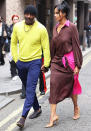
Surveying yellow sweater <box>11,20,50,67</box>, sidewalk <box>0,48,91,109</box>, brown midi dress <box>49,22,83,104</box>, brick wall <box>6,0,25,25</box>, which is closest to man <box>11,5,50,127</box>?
yellow sweater <box>11,20,50,67</box>

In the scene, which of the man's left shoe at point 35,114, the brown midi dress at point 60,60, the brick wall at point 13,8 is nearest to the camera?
the brown midi dress at point 60,60

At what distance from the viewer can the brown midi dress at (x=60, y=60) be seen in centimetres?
513

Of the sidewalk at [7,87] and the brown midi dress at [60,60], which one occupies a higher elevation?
the brown midi dress at [60,60]

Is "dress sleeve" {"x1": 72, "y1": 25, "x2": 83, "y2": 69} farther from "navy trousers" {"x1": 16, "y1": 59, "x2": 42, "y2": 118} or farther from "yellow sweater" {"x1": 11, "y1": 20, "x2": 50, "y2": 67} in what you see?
"navy trousers" {"x1": 16, "y1": 59, "x2": 42, "y2": 118}

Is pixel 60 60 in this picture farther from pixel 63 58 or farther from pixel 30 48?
pixel 30 48

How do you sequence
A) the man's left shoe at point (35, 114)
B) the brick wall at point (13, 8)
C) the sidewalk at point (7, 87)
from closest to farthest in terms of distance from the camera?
the man's left shoe at point (35, 114), the sidewalk at point (7, 87), the brick wall at point (13, 8)

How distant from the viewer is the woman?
5.14 meters

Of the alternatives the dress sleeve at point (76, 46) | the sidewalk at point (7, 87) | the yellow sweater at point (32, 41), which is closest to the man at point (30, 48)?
the yellow sweater at point (32, 41)

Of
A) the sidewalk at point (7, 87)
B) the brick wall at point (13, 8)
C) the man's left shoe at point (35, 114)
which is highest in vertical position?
the brick wall at point (13, 8)

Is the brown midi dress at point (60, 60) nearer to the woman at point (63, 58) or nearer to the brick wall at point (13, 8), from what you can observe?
the woman at point (63, 58)

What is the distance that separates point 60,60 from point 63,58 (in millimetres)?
59

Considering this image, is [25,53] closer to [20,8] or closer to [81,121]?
[81,121]

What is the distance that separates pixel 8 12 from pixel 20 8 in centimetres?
102

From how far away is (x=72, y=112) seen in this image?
6.01m
